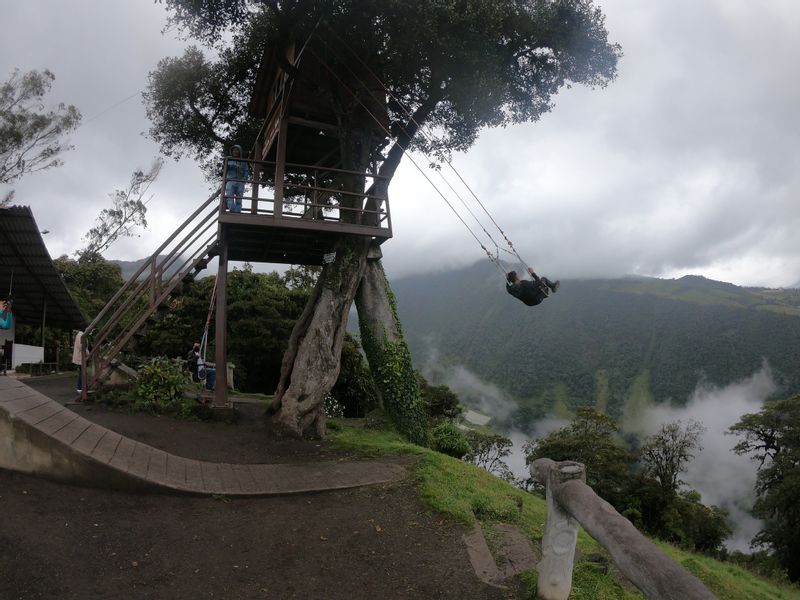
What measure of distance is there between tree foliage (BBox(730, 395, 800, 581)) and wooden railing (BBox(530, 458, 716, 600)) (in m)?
33.1

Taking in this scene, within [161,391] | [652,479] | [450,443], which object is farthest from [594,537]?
[652,479]

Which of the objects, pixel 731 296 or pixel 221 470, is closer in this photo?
pixel 221 470

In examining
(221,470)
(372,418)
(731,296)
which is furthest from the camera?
(731,296)

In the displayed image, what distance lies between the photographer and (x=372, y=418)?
38.6 feet

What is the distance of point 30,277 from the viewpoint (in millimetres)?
14898

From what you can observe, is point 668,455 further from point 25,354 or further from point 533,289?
point 25,354

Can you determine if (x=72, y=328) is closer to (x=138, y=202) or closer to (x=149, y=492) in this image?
(x=149, y=492)

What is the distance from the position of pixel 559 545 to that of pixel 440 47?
31.6 ft

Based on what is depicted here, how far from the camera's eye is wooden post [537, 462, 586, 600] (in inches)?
148

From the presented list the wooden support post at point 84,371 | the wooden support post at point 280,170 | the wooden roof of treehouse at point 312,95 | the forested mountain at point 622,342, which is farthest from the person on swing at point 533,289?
the forested mountain at point 622,342

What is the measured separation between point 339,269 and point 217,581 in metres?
7.50

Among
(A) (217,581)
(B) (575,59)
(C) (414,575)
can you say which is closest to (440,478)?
(C) (414,575)

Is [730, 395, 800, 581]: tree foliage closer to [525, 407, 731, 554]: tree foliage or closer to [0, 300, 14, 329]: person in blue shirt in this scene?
[525, 407, 731, 554]: tree foliage

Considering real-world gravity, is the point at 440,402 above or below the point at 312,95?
below
